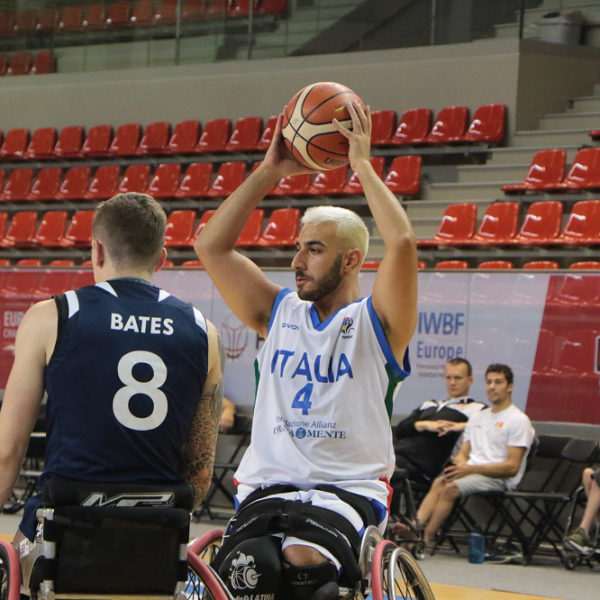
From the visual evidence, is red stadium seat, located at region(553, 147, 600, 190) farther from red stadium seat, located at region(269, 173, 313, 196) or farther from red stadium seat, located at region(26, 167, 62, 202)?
red stadium seat, located at region(26, 167, 62, 202)

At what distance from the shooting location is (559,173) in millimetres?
11719

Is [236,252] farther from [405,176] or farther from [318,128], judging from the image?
[405,176]

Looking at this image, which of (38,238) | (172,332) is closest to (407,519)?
(172,332)

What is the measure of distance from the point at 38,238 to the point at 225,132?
2706 millimetres

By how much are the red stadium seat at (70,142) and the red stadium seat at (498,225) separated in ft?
21.4

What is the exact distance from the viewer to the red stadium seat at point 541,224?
11.0 m

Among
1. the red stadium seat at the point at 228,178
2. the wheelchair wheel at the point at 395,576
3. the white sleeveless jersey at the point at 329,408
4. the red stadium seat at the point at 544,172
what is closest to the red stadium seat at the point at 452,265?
the red stadium seat at the point at 544,172

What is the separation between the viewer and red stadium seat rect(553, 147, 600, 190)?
37.1 ft

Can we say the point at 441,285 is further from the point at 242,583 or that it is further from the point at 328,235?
the point at 242,583

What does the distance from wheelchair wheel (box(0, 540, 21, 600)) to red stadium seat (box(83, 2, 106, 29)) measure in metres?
14.1

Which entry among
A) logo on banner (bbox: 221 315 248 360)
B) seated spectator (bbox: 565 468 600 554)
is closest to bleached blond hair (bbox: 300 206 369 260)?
seated spectator (bbox: 565 468 600 554)

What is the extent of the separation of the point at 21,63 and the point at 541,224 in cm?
926

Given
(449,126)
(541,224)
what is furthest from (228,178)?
(541,224)

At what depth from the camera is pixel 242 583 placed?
10.0ft
